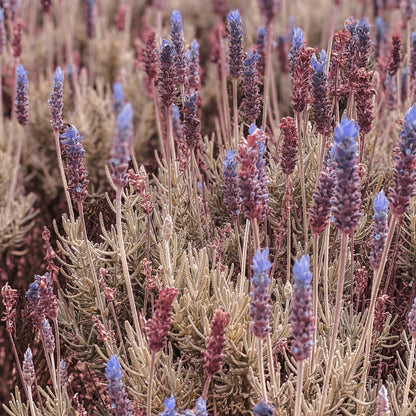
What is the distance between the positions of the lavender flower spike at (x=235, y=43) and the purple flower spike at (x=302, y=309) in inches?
36.4

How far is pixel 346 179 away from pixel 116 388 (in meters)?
0.61

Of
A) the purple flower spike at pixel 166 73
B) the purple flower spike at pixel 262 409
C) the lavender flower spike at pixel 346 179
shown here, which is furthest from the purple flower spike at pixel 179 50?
the purple flower spike at pixel 262 409

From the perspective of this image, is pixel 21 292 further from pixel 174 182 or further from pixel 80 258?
pixel 174 182

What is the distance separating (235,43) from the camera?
6.31ft

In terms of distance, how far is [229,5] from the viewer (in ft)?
19.6

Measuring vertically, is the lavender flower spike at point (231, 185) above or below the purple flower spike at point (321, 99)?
below

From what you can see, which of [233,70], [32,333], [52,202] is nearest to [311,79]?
[233,70]

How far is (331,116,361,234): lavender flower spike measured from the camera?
3.94 feet

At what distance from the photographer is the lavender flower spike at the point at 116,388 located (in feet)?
4.13

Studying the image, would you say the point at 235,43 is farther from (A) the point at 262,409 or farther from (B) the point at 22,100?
(A) the point at 262,409

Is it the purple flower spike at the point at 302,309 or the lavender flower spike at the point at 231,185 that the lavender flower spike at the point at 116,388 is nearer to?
the purple flower spike at the point at 302,309

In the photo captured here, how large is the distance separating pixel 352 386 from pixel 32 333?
1.04 m

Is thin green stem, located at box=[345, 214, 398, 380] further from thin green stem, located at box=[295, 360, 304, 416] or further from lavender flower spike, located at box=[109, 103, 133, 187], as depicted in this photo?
lavender flower spike, located at box=[109, 103, 133, 187]

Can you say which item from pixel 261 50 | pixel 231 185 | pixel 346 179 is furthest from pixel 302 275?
pixel 261 50
